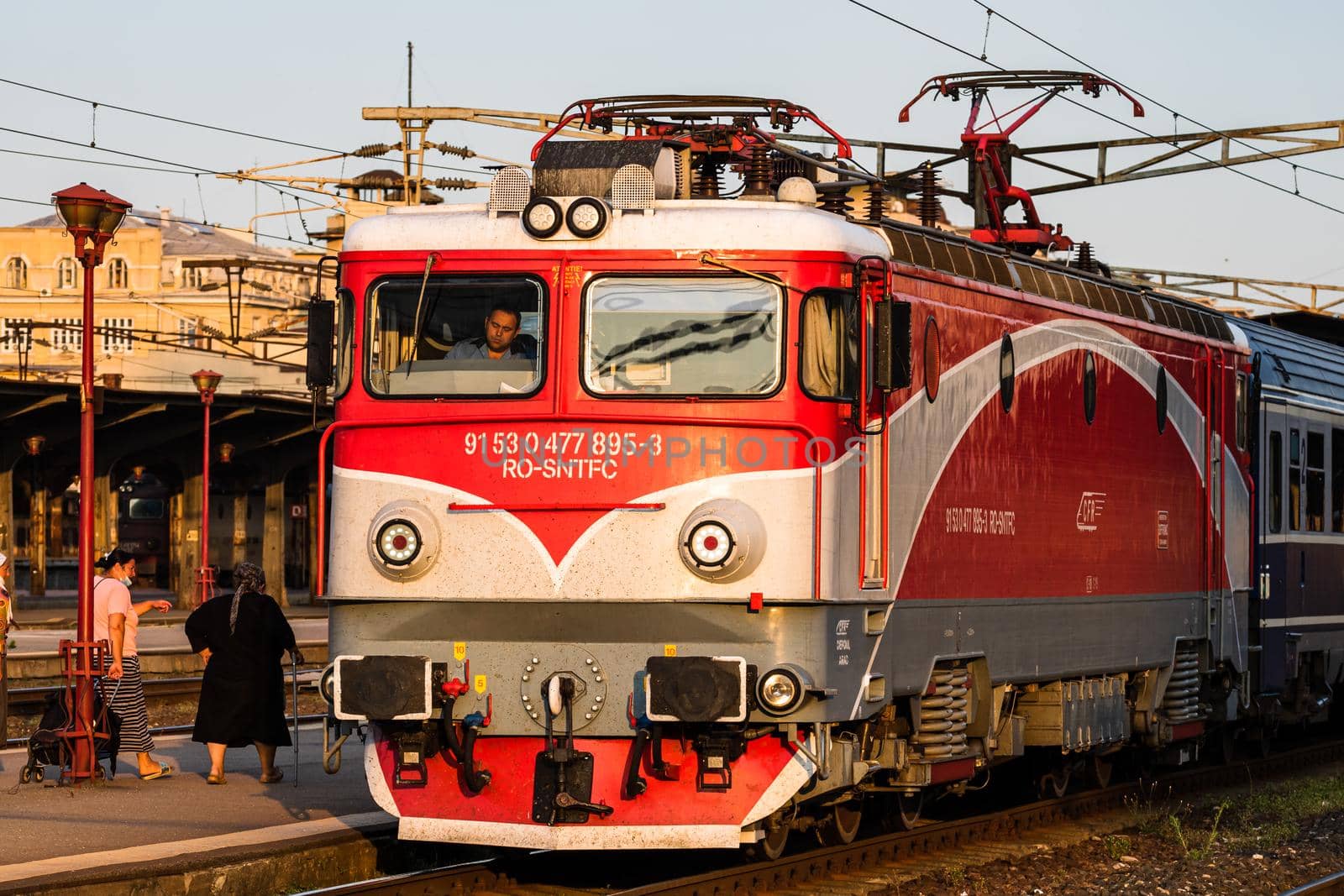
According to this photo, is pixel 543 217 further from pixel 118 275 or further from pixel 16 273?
pixel 16 273

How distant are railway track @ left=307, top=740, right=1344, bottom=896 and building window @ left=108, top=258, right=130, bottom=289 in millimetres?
91023

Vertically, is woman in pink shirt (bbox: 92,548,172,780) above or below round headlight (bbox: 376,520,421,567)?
below

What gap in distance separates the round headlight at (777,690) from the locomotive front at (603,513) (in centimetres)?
1

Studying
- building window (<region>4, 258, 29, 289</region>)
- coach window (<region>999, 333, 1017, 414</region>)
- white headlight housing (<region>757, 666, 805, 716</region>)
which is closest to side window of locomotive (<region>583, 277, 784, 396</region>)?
white headlight housing (<region>757, 666, 805, 716</region>)

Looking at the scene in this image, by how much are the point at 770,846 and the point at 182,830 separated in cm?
347

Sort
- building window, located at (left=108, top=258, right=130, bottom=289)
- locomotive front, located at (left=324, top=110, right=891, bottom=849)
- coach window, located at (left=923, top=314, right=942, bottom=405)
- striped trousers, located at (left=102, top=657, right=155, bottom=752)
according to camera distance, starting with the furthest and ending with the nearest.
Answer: building window, located at (left=108, top=258, right=130, bottom=289) < striped trousers, located at (left=102, top=657, right=155, bottom=752) < coach window, located at (left=923, top=314, right=942, bottom=405) < locomotive front, located at (left=324, top=110, right=891, bottom=849)

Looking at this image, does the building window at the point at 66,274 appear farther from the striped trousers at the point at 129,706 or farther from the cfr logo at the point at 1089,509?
the cfr logo at the point at 1089,509

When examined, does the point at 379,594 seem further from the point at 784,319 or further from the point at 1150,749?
the point at 1150,749

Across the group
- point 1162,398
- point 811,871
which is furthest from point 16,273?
point 811,871

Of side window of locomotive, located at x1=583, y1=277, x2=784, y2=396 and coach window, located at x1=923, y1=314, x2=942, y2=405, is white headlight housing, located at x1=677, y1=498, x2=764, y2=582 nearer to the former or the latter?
side window of locomotive, located at x1=583, y1=277, x2=784, y2=396

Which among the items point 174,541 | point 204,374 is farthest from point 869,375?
point 174,541

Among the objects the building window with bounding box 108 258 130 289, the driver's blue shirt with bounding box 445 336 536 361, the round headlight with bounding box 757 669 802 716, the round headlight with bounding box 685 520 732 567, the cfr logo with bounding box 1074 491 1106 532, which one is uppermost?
the building window with bounding box 108 258 130 289

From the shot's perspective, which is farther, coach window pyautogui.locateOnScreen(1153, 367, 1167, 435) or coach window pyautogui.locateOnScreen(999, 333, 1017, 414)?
coach window pyautogui.locateOnScreen(1153, 367, 1167, 435)

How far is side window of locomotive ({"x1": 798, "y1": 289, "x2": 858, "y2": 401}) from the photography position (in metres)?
10.6
